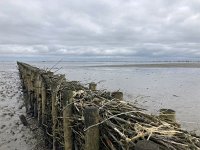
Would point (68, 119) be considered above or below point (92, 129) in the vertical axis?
below

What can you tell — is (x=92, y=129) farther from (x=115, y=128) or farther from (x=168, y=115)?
(x=168, y=115)

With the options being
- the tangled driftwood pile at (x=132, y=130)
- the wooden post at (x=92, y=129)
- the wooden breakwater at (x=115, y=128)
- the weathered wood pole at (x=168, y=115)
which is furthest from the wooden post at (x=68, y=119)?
the weathered wood pole at (x=168, y=115)

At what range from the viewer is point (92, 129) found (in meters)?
3.89

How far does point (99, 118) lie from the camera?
393 centimetres

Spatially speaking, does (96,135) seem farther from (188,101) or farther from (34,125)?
(188,101)

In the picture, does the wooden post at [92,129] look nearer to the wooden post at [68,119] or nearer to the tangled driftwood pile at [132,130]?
the tangled driftwood pile at [132,130]

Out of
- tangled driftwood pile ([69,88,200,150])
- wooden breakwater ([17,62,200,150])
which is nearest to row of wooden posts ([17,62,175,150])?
wooden breakwater ([17,62,200,150])

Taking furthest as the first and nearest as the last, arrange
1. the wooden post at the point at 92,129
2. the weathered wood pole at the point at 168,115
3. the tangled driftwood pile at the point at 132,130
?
1. the weathered wood pole at the point at 168,115
2. the wooden post at the point at 92,129
3. the tangled driftwood pile at the point at 132,130

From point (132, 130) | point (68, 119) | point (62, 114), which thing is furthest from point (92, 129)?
point (62, 114)

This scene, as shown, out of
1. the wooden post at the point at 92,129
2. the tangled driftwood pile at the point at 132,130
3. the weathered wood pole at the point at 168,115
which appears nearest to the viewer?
the tangled driftwood pile at the point at 132,130

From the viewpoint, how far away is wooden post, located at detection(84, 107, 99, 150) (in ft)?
12.6

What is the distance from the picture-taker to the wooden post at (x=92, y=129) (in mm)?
3828

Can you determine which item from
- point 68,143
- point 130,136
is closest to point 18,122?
point 68,143

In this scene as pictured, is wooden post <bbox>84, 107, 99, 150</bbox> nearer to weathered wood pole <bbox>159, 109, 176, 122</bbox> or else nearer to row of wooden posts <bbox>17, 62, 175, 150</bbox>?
row of wooden posts <bbox>17, 62, 175, 150</bbox>
